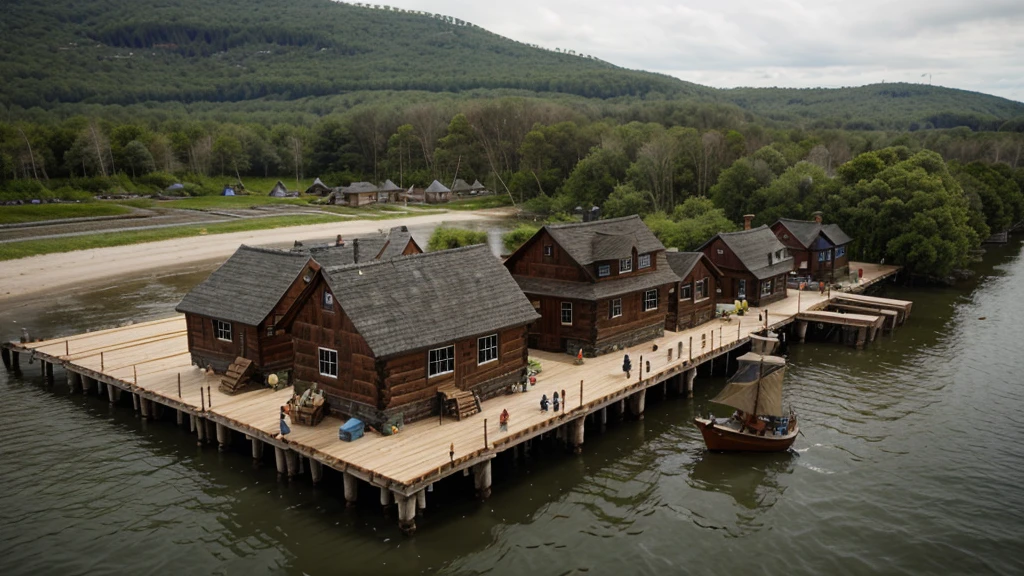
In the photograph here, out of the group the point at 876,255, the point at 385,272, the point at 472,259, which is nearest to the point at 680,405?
the point at 472,259

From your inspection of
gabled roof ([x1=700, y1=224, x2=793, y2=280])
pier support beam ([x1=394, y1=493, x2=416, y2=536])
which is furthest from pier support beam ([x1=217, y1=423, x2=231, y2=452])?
gabled roof ([x1=700, y1=224, x2=793, y2=280])

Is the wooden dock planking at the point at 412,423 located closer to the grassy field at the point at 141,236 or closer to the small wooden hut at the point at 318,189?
the grassy field at the point at 141,236

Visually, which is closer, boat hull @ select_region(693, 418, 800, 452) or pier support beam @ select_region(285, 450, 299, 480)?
pier support beam @ select_region(285, 450, 299, 480)

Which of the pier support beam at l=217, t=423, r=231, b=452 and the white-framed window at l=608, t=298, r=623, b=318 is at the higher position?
the white-framed window at l=608, t=298, r=623, b=318

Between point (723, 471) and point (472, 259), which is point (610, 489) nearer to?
point (723, 471)

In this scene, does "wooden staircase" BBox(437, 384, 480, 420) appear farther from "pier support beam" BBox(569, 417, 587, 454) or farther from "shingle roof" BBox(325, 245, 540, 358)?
"pier support beam" BBox(569, 417, 587, 454)

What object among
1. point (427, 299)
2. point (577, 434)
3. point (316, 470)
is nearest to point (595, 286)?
point (577, 434)

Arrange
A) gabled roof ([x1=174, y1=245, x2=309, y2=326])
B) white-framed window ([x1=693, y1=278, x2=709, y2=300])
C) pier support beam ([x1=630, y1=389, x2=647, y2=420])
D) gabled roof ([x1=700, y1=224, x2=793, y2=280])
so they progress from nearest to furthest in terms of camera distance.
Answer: gabled roof ([x1=174, y1=245, x2=309, y2=326])
pier support beam ([x1=630, y1=389, x2=647, y2=420])
white-framed window ([x1=693, y1=278, x2=709, y2=300])
gabled roof ([x1=700, y1=224, x2=793, y2=280])

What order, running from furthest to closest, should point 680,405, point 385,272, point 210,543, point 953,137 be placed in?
1. point 953,137
2. point 680,405
3. point 385,272
4. point 210,543
